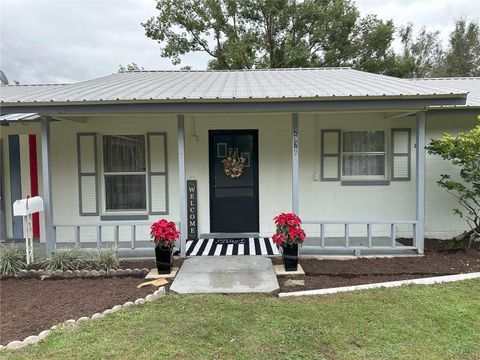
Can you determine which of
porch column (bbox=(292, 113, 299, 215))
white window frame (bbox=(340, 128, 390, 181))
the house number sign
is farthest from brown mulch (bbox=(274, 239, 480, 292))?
the house number sign

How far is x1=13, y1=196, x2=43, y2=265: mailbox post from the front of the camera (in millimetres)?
4883

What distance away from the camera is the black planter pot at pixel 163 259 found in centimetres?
464

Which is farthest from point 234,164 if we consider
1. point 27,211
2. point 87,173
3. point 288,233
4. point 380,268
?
point 27,211

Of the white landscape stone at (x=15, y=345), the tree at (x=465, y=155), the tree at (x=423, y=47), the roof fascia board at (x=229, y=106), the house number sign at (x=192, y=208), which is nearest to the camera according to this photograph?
the white landscape stone at (x=15, y=345)

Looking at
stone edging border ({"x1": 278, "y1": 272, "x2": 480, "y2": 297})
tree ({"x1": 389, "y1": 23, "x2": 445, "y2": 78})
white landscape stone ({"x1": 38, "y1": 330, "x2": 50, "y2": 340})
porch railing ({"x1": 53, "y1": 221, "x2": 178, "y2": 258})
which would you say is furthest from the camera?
tree ({"x1": 389, "y1": 23, "x2": 445, "y2": 78})

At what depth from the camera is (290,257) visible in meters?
4.68

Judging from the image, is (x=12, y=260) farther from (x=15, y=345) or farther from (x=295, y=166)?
(x=295, y=166)

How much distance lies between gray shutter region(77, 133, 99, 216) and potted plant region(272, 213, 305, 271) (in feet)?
12.0

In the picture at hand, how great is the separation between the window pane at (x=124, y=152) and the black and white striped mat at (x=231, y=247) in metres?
1.79

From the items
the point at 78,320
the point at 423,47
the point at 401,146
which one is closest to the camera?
the point at 78,320

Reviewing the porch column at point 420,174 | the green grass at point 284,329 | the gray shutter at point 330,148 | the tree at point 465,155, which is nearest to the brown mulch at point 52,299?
the green grass at point 284,329

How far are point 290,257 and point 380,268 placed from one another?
1299 millimetres

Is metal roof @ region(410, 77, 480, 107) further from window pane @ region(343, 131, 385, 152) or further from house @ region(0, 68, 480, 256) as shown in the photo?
window pane @ region(343, 131, 385, 152)

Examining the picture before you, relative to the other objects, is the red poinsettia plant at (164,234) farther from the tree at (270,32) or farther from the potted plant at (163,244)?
the tree at (270,32)
